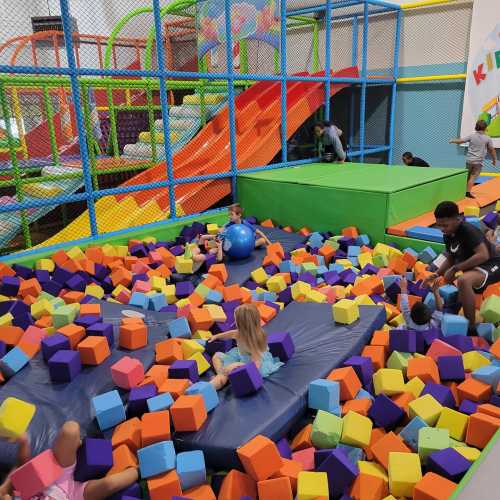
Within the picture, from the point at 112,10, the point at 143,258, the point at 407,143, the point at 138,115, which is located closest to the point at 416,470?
the point at 143,258

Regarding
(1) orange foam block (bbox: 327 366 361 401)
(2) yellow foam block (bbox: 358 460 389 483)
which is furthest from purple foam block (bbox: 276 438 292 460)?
(1) orange foam block (bbox: 327 366 361 401)

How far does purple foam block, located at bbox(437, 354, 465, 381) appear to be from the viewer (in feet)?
8.59

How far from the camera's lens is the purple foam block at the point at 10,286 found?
3838 mm

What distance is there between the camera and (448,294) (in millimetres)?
3561

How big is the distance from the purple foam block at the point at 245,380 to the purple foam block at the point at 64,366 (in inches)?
34.3

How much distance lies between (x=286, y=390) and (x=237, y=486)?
1.87 feet

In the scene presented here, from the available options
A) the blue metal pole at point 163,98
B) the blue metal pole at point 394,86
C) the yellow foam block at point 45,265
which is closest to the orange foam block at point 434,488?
the yellow foam block at point 45,265

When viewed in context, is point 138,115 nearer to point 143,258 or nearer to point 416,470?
point 143,258

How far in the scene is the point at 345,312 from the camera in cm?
298

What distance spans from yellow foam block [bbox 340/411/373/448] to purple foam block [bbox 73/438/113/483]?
3.41 ft

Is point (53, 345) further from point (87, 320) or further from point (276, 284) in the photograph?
point (276, 284)

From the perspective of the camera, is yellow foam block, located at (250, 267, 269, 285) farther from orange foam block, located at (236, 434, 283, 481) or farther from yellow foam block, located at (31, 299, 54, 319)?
orange foam block, located at (236, 434, 283, 481)

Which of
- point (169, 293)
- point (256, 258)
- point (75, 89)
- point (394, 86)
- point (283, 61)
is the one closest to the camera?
point (169, 293)

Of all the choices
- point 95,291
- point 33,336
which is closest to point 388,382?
point 33,336
